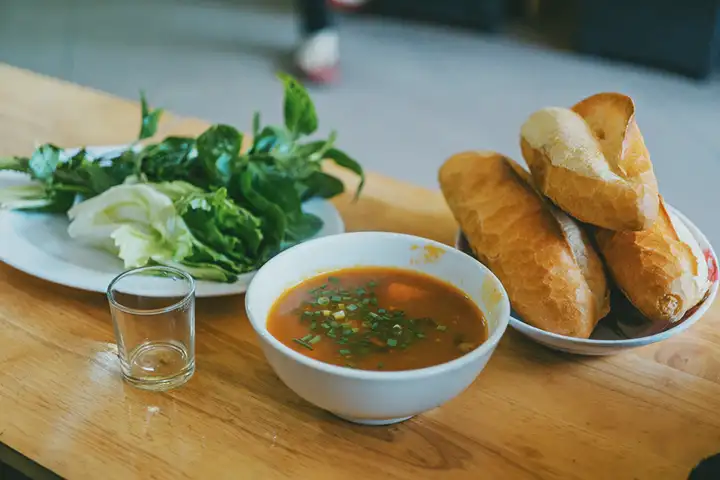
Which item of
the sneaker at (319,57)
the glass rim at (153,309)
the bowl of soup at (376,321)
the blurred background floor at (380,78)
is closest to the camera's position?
the bowl of soup at (376,321)

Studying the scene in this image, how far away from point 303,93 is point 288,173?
0.13m

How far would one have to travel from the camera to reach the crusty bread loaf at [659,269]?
2.86ft

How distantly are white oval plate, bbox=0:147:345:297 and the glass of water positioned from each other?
5 cm

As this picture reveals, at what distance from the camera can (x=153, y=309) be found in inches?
36.1

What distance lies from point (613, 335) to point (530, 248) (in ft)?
0.45

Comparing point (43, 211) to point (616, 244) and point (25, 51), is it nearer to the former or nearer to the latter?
point (616, 244)

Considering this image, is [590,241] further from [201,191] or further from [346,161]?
[201,191]

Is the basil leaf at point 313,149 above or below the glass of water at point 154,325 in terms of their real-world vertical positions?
below

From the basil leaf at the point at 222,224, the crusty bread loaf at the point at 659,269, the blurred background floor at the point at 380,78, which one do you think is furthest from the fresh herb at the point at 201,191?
the blurred background floor at the point at 380,78

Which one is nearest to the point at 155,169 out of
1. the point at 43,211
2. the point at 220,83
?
the point at 43,211

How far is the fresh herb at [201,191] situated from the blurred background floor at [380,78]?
1259mm

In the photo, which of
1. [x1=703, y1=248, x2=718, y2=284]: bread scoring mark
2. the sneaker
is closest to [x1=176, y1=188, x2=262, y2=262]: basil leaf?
[x1=703, y1=248, x2=718, y2=284]: bread scoring mark

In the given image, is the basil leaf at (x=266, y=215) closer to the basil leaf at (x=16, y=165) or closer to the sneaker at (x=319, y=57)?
the basil leaf at (x=16, y=165)

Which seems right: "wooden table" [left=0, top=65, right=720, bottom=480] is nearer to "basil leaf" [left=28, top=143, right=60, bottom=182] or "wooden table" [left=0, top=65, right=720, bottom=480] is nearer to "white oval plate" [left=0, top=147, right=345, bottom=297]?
"white oval plate" [left=0, top=147, right=345, bottom=297]
